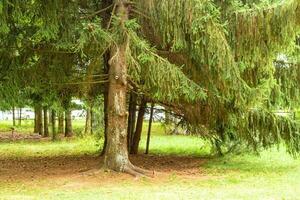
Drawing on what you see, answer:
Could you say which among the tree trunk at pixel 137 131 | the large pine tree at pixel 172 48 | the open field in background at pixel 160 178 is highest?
the large pine tree at pixel 172 48

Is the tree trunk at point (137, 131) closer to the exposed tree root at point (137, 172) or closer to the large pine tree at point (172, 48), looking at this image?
the large pine tree at point (172, 48)

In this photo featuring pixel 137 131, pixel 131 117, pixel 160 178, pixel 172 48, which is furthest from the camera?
pixel 137 131

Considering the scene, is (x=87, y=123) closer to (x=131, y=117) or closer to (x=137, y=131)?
(x=137, y=131)

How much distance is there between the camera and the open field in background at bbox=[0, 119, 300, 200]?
1001cm

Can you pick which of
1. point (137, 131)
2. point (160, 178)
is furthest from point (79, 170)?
point (137, 131)

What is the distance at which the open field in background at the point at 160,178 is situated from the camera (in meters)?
10.0

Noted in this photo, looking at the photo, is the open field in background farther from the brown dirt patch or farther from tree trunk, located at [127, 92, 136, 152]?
tree trunk, located at [127, 92, 136, 152]

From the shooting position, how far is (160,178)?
12.3 metres

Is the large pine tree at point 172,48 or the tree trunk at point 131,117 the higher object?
the large pine tree at point 172,48

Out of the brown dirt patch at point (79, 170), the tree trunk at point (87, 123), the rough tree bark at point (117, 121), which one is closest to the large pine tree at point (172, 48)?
the rough tree bark at point (117, 121)

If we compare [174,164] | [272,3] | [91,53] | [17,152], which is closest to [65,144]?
[17,152]

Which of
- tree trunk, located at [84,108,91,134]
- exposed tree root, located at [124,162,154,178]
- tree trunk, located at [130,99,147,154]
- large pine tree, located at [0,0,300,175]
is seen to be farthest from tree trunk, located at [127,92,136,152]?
tree trunk, located at [84,108,91,134]

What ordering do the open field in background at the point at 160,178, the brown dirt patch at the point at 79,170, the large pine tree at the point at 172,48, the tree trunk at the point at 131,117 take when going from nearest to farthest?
the open field in background at the point at 160,178 < the brown dirt patch at the point at 79,170 < the large pine tree at the point at 172,48 < the tree trunk at the point at 131,117

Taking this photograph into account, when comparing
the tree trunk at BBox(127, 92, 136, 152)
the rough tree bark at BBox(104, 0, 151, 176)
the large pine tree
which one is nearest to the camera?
the large pine tree
